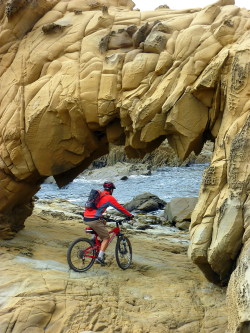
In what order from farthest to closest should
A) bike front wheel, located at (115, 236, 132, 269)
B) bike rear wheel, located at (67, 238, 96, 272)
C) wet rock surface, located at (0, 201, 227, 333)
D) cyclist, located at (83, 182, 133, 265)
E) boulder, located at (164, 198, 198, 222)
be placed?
boulder, located at (164, 198, 198, 222) < bike front wheel, located at (115, 236, 132, 269) < cyclist, located at (83, 182, 133, 265) < bike rear wheel, located at (67, 238, 96, 272) < wet rock surface, located at (0, 201, 227, 333)

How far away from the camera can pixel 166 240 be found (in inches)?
468

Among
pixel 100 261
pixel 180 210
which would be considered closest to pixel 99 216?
pixel 100 261

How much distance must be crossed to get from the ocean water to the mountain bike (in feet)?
42.5

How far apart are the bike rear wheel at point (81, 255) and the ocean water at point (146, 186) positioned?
43.9 ft

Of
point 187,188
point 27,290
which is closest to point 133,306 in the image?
point 27,290

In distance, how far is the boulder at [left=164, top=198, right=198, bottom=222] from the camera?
14.9m

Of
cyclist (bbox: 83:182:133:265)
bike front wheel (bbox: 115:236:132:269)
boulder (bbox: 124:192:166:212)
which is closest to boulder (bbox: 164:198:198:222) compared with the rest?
boulder (bbox: 124:192:166:212)

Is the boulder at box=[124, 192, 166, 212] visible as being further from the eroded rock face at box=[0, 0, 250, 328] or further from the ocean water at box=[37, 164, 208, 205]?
the eroded rock face at box=[0, 0, 250, 328]

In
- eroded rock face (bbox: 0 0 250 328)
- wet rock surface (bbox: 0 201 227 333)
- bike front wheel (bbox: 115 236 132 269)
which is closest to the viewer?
wet rock surface (bbox: 0 201 227 333)

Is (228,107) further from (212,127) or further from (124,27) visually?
(124,27)

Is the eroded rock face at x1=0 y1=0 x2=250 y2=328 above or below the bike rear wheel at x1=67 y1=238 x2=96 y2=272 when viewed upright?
above

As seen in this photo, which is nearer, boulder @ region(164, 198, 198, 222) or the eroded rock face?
the eroded rock face

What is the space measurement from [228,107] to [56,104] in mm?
3352

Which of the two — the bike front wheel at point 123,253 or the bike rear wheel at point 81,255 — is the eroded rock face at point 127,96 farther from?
the bike rear wheel at point 81,255
